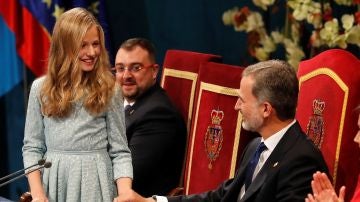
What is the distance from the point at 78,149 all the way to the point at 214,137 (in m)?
0.93

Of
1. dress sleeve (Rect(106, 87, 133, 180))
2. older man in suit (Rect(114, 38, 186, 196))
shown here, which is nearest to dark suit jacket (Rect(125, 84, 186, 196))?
older man in suit (Rect(114, 38, 186, 196))

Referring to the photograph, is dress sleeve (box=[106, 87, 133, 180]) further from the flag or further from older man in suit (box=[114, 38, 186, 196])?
the flag

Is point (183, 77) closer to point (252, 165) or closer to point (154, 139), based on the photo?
point (154, 139)

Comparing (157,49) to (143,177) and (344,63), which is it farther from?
(344,63)

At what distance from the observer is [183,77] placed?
14.4 ft

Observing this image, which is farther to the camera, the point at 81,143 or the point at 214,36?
the point at 214,36

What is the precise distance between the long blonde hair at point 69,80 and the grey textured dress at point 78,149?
0.04 metres

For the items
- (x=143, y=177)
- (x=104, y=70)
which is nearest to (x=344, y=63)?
(x=104, y=70)

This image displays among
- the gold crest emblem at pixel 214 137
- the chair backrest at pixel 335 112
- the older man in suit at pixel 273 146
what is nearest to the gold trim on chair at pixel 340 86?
the chair backrest at pixel 335 112

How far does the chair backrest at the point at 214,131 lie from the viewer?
12.7 ft

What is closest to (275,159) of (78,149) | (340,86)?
(340,86)

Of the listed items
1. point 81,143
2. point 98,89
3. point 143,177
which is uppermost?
point 98,89

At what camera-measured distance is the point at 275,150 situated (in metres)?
3.02

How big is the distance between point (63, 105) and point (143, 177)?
3.52 ft
